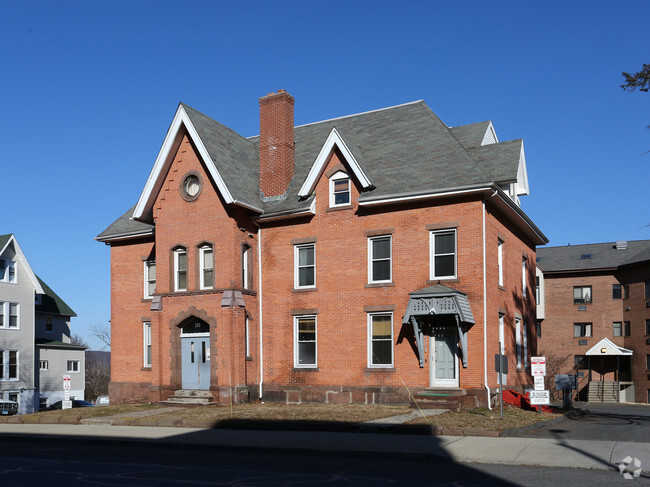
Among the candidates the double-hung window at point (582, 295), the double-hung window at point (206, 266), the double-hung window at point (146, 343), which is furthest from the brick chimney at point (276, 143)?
the double-hung window at point (582, 295)

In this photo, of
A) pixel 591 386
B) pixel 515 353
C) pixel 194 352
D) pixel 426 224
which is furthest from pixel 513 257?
pixel 591 386

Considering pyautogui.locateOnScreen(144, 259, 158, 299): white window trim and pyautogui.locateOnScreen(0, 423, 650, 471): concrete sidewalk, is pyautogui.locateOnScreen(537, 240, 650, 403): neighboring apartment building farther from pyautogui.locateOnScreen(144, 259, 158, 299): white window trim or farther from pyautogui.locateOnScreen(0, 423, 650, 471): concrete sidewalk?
pyautogui.locateOnScreen(0, 423, 650, 471): concrete sidewalk

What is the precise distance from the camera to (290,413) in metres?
22.5

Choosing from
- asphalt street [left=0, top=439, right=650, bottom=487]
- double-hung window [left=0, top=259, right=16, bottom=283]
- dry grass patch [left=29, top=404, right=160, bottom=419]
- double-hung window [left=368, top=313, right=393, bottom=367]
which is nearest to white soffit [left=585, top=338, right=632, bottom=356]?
double-hung window [left=368, top=313, right=393, bottom=367]

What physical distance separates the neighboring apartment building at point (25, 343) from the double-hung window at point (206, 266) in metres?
30.3

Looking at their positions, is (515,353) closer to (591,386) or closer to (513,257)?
(513,257)

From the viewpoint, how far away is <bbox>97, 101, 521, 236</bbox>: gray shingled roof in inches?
1004

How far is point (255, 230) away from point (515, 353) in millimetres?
11752

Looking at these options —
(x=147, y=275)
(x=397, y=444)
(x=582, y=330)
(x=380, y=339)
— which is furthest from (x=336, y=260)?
(x=582, y=330)

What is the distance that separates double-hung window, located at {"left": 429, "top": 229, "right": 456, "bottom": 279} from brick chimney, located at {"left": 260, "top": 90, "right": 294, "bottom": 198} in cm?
713

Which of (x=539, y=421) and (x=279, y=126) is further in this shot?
(x=279, y=126)

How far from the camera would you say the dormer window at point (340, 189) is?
89.0 feet

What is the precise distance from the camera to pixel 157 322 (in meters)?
28.3

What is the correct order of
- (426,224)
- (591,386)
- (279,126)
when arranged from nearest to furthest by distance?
(426,224) < (279,126) < (591,386)
